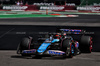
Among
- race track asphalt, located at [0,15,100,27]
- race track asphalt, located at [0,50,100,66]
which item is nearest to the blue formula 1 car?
race track asphalt, located at [0,50,100,66]

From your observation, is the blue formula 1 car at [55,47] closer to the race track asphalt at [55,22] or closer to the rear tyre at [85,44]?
the rear tyre at [85,44]

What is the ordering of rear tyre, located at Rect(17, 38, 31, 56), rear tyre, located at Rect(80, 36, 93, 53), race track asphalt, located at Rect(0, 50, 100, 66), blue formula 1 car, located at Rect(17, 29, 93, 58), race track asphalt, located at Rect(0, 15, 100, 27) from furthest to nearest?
1. race track asphalt, located at Rect(0, 15, 100, 27)
2. rear tyre, located at Rect(80, 36, 93, 53)
3. rear tyre, located at Rect(17, 38, 31, 56)
4. blue formula 1 car, located at Rect(17, 29, 93, 58)
5. race track asphalt, located at Rect(0, 50, 100, 66)

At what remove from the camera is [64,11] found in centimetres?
5078

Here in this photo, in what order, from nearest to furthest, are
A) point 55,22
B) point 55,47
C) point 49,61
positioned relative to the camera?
point 49,61 → point 55,47 → point 55,22

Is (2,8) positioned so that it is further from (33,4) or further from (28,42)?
(28,42)

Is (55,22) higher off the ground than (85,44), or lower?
lower

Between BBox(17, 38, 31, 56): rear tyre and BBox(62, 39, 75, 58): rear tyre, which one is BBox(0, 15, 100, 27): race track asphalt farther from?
BBox(62, 39, 75, 58): rear tyre

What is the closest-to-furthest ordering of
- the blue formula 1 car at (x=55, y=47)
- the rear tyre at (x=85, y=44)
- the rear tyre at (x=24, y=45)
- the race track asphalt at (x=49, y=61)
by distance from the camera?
the race track asphalt at (x=49, y=61) → the blue formula 1 car at (x=55, y=47) → the rear tyre at (x=24, y=45) → the rear tyre at (x=85, y=44)

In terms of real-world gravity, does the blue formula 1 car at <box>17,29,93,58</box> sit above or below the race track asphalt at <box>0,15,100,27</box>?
above

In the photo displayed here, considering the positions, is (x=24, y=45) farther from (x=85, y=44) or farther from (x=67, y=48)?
(x=85, y=44)

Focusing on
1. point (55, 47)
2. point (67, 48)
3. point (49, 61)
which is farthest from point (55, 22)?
point (49, 61)

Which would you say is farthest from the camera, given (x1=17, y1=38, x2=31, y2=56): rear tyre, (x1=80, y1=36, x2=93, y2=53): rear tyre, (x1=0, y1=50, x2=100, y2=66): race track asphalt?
(x1=80, y1=36, x2=93, y2=53): rear tyre

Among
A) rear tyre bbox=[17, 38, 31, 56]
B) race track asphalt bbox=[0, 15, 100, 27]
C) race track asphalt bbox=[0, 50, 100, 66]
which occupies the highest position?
rear tyre bbox=[17, 38, 31, 56]

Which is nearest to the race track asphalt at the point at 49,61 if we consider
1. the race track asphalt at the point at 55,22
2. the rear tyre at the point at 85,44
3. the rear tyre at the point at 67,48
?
the rear tyre at the point at 67,48
